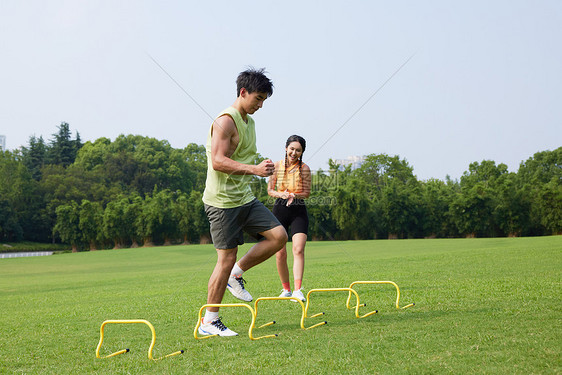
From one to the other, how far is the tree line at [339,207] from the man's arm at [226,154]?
126 feet

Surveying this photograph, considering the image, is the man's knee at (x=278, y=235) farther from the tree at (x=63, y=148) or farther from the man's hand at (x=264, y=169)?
the tree at (x=63, y=148)

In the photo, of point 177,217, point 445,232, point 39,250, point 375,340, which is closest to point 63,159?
point 39,250

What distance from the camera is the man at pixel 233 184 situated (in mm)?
5109

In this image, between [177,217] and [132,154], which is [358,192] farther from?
[132,154]

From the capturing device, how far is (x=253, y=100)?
529cm

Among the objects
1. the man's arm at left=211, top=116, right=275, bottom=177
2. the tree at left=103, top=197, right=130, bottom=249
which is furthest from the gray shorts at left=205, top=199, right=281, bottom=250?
the tree at left=103, top=197, right=130, bottom=249

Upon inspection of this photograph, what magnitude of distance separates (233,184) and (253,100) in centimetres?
92

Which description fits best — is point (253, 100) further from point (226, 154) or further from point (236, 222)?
point (236, 222)

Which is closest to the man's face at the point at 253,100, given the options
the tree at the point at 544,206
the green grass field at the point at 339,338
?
the green grass field at the point at 339,338

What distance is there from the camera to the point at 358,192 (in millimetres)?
57688

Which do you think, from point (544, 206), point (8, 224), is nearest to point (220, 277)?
point (544, 206)

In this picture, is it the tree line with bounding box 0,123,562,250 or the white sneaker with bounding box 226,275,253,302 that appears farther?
the tree line with bounding box 0,123,562,250

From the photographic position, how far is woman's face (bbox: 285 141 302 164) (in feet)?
25.2

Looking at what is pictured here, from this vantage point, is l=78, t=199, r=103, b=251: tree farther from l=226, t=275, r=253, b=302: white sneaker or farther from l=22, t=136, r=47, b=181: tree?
l=226, t=275, r=253, b=302: white sneaker
